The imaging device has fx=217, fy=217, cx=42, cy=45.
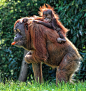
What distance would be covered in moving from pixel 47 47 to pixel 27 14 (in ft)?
8.98

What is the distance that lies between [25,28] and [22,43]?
1.01 ft

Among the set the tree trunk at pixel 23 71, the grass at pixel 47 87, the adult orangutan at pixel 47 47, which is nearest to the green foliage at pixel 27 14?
the tree trunk at pixel 23 71

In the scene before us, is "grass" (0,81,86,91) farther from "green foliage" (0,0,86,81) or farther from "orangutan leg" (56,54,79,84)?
"green foliage" (0,0,86,81)

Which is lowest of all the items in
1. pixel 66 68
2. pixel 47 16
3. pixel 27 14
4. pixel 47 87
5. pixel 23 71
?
pixel 23 71

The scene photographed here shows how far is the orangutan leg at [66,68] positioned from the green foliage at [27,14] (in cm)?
200

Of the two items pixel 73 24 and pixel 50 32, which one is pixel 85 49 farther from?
pixel 50 32

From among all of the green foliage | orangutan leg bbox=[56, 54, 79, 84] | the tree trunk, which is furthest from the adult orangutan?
the tree trunk

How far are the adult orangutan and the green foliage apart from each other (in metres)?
1.98

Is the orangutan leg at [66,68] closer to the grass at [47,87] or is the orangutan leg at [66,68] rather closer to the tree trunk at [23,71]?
the grass at [47,87]

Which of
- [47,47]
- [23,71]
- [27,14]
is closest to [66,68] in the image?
[47,47]

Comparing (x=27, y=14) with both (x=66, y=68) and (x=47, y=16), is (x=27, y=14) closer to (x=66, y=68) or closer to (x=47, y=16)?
(x=47, y=16)

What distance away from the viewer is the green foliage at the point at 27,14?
20.6 ft

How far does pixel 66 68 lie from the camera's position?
418 cm

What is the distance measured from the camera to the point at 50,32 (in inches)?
169
